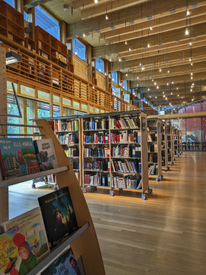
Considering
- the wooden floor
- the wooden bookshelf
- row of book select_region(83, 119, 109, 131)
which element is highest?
the wooden bookshelf

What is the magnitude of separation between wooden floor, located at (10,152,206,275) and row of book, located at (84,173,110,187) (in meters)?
0.35

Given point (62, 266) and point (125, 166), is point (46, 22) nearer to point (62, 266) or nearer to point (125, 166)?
point (125, 166)

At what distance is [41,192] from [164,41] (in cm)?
930

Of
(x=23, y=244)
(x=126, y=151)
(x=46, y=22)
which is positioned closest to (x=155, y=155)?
(x=126, y=151)

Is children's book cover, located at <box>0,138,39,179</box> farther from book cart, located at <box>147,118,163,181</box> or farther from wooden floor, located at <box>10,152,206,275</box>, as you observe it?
Result: book cart, located at <box>147,118,163,181</box>

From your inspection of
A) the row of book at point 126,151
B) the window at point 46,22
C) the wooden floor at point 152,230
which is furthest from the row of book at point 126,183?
the window at point 46,22

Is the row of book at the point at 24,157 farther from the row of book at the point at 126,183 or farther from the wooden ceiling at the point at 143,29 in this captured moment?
the wooden ceiling at the point at 143,29

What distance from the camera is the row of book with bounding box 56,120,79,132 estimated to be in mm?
5858

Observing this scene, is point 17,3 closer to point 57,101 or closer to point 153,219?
point 57,101

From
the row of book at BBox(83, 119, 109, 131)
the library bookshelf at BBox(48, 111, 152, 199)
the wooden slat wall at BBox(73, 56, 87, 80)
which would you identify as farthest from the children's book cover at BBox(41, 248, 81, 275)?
the wooden slat wall at BBox(73, 56, 87, 80)

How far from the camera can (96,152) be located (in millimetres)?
5574

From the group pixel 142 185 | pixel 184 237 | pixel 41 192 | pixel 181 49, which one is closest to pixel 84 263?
pixel 184 237

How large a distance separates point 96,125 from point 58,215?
4250 millimetres

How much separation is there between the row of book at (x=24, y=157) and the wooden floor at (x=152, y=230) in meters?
1.55
